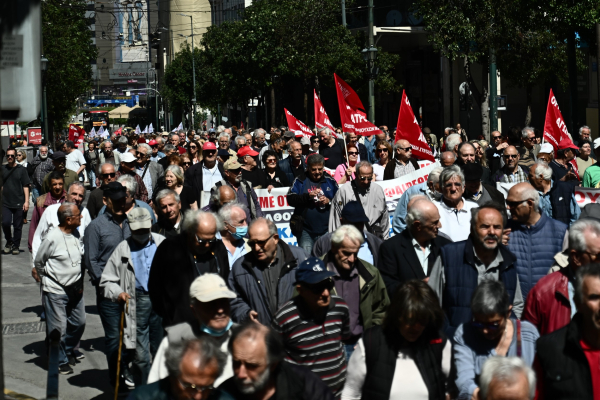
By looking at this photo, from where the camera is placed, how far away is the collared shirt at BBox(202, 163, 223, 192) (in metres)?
12.3

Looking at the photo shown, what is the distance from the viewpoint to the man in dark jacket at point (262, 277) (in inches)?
245

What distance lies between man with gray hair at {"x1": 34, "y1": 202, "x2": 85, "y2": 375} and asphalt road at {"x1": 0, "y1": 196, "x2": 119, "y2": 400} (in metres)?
0.27

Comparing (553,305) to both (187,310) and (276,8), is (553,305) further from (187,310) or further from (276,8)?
(276,8)

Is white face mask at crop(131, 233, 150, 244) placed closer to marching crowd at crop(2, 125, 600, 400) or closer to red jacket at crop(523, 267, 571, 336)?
marching crowd at crop(2, 125, 600, 400)

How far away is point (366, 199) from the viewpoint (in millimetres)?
9430

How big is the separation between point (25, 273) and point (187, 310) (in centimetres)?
865

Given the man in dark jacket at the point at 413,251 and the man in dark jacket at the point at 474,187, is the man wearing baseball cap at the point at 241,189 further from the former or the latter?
the man in dark jacket at the point at 413,251

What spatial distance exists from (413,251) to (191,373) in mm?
2911

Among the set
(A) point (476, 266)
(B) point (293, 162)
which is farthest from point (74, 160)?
(A) point (476, 266)

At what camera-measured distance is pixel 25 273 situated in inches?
567

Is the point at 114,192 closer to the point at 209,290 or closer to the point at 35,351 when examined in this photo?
the point at 35,351

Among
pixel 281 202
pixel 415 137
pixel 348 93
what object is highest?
pixel 348 93

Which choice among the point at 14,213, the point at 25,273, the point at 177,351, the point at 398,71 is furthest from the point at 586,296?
→ the point at 398,71

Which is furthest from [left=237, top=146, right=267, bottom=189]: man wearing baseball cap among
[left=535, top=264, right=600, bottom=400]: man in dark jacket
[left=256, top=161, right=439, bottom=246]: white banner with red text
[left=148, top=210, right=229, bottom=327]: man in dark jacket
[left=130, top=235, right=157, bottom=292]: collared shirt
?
[left=535, top=264, right=600, bottom=400]: man in dark jacket
